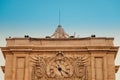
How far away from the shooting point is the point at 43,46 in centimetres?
3531

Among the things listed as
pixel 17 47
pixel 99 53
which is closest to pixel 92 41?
pixel 99 53

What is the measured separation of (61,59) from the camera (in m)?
34.9

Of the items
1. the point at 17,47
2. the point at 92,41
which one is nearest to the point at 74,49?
the point at 92,41

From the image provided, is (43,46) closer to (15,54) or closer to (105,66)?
(15,54)

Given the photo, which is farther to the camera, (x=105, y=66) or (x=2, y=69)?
(x=2, y=69)

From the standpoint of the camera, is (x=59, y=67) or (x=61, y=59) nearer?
(x=59, y=67)

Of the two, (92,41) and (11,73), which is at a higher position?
(92,41)

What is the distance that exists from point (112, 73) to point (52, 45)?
16.0ft

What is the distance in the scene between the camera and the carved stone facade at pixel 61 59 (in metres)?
34.5

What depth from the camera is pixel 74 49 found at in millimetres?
35219

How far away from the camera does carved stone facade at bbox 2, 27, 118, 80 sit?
34.5 metres

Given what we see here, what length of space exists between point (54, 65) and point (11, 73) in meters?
3.17

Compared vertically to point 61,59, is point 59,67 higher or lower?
lower

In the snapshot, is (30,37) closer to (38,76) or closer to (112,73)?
(38,76)
